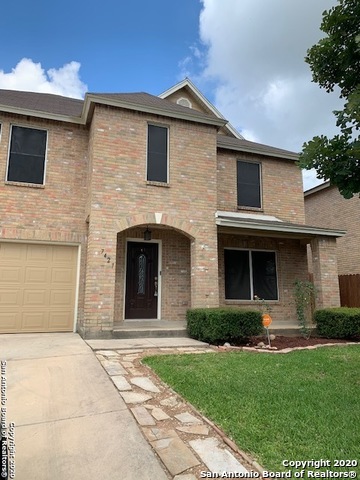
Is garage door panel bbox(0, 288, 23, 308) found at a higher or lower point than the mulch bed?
higher

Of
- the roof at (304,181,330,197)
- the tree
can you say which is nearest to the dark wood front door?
the tree

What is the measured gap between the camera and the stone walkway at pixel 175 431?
96.3 inches

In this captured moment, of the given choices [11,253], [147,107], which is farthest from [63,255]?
[147,107]

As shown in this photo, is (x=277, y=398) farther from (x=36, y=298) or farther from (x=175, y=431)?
(x=36, y=298)

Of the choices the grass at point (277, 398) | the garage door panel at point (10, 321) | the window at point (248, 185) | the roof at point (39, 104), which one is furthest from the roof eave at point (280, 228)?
the garage door panel at point (10, 321)

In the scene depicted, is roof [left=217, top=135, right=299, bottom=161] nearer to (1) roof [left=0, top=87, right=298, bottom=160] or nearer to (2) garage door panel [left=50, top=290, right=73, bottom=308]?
(1) roof [left=0, top=87, right=298, bottom=160]

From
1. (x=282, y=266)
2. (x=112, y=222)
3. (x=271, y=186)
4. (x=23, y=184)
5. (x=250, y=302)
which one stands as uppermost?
(x=271, y=186)

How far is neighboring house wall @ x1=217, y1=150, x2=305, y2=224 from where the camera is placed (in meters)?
11.3

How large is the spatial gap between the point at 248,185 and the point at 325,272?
3962 mm

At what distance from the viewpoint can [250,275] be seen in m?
11.0

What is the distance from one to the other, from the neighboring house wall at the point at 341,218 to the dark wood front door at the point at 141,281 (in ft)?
29.9

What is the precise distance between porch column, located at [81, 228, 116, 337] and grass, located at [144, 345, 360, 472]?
245 cm

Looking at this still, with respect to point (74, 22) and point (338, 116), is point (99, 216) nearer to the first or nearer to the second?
point (338, 116)

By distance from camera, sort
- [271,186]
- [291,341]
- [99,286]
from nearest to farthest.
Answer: [99,286] → [291,341] → [271,186]
